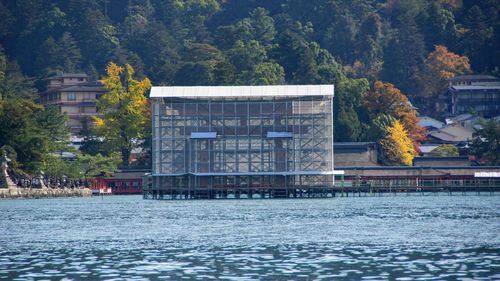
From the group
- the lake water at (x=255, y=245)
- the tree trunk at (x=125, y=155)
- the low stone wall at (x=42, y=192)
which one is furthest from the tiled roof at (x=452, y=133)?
the lake water at (x=255, y=245)

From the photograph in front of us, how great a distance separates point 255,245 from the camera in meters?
59.1

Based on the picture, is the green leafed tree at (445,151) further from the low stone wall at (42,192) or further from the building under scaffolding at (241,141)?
the low stone wall at (42,192)

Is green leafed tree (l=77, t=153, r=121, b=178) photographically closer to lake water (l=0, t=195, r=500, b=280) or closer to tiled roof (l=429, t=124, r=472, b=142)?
tiled roof (l=429, t=124, r=472, b=142)

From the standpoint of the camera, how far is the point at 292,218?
82375mm

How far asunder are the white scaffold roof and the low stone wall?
17.8m

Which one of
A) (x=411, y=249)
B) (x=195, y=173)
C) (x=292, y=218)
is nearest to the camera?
(x=411, y=249)

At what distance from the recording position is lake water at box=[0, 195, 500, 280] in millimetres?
47469

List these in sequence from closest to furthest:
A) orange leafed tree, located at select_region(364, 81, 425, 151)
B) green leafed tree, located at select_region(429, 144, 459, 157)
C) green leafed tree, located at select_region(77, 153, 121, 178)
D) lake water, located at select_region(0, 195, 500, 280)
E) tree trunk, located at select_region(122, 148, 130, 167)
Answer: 1. lake water, located at select_region(0, 195, 500, 280)
2. green leafed tree, located at select_region(77, 153, 121, 178)
3. green leafed tree, located at select_region(429, 144, 459, 157)
4. tree trunk, located at select_region(122, 148, 130, 167)
5. orange leafed tree, located at select_region(364, 81, 425, 151)

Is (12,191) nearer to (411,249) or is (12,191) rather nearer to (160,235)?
(160,235)

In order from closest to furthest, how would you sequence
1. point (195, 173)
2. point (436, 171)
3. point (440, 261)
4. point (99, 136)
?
point (440, 261), point (195, 173), point (436, 171), point (99, 136)

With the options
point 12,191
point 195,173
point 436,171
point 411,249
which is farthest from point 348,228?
point 436,171

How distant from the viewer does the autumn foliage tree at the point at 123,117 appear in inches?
6609

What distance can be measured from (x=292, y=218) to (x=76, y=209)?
1108 inches

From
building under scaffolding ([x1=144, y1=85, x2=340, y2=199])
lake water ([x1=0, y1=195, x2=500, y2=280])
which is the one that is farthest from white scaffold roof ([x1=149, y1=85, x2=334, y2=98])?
lake water ([x1=0, y1=195, x2=500, y2=280])
